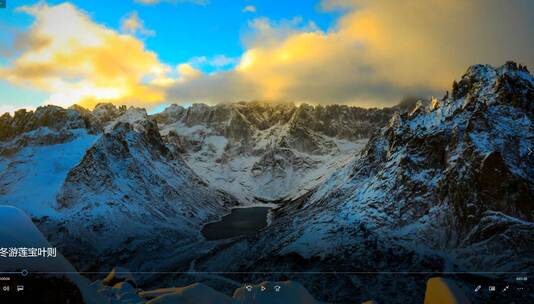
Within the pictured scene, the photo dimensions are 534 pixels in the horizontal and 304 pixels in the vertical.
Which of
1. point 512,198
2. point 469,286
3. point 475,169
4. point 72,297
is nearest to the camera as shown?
point 72,297

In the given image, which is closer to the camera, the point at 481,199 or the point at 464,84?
the point at 481,199

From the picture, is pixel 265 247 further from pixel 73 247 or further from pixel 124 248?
pixel 73 247

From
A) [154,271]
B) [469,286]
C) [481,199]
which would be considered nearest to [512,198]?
[481,199]

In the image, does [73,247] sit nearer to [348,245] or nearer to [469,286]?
[348,245]

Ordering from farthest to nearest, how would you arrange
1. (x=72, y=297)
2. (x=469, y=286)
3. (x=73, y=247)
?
(x=73, y=247) → (x=469, y=286) → (x=72, y=297)

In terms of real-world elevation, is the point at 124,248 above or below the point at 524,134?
below

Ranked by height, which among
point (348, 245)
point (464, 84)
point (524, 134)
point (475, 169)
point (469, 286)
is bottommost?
point (469, 286)
